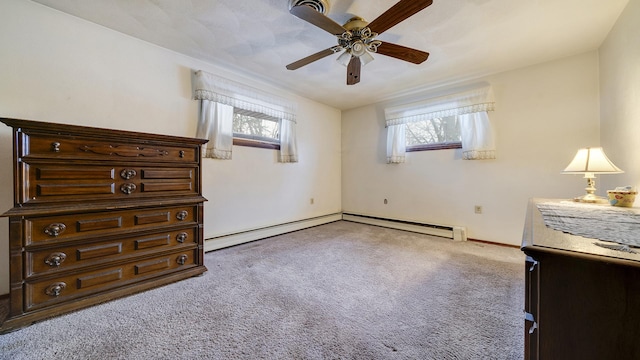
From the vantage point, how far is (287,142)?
361 centimetres

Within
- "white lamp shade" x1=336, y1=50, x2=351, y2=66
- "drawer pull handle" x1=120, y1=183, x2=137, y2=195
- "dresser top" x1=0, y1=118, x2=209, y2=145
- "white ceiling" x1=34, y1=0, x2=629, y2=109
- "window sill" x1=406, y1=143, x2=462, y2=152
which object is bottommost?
"drawer pull handle" x1=120, y1=183, x2=137, y2=195

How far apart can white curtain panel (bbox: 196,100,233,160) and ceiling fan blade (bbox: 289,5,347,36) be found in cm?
169

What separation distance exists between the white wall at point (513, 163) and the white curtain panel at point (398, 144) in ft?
0.46

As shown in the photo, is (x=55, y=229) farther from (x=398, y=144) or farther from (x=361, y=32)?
(x=398, y=144)

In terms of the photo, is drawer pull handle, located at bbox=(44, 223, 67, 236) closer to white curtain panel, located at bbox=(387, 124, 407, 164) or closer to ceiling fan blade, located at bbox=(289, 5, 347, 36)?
ceiling fan blade, located at bbox=(289, 5, 347, 36)

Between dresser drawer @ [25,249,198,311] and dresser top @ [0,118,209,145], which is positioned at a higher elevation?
dresser top @ [0,118,209,145]

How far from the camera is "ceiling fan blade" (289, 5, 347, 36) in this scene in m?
1.44

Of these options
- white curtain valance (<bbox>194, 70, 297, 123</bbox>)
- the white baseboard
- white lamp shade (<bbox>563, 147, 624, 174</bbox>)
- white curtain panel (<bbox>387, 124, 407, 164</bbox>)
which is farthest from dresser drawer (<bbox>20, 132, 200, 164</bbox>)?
white lamp shade (<bbox>563, 147, 624, 174</bbox>)

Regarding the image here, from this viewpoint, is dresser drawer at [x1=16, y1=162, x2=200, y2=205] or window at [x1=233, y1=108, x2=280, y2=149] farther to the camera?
window at [x1=233, y1=108, x2=280, y2=149]

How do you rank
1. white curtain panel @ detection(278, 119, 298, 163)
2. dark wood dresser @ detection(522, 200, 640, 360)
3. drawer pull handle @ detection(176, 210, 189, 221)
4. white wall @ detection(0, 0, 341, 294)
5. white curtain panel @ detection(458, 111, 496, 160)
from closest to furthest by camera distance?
dark wood dresser @ detection(522, 200, 640, 360) → white wall @ detection(0, 0, 341, 294) → drawer pull handle @ detection(176, 210, 189, 221) → white curtain panel @ detection(458, 111, 496, 160) → white curtain panel @ detection(278, 119, 298, 163)

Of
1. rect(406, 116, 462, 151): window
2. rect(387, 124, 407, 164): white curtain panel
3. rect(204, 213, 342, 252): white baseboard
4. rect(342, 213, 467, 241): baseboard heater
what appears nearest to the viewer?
rect(204, 213, 342, 252): white baseboard

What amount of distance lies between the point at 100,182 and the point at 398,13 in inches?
95.4

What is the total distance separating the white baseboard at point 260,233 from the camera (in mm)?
2823

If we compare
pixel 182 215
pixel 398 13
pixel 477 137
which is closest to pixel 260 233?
pixel 182 215
